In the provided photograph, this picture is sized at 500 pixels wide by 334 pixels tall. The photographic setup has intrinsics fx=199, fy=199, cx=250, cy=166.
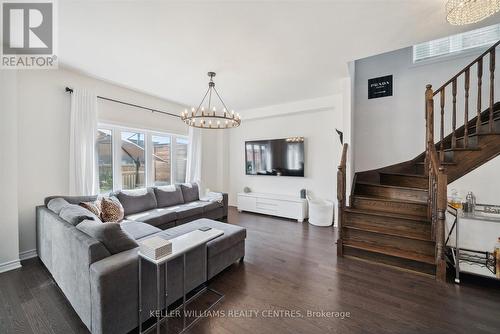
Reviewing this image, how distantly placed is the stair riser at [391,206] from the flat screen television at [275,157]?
1.62m

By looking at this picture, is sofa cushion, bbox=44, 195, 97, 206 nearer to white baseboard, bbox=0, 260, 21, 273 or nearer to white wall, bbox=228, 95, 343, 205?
white baseboard, bbox=0, 260, 21, 273

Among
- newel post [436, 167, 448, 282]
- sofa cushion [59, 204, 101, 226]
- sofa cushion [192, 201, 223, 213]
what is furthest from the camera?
sofa cushion [192, 201, 223, 213]

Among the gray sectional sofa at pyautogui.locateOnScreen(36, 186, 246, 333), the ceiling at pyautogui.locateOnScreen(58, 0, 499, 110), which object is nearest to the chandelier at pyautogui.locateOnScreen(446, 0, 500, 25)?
the ceiling at pyautogui.locateOnScreen(58, 0, 499, 110)

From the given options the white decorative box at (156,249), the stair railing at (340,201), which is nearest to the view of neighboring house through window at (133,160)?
the white decorative box at (156,249)

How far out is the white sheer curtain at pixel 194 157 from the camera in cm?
494

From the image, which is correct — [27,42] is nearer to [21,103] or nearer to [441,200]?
[21,103]

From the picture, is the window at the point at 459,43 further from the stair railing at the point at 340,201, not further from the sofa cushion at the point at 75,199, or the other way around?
the sofa cushion at the point at 75,199

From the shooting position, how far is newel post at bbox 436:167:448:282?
216 cm

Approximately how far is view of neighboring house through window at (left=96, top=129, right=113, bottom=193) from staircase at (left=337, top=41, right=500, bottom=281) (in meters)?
3.98

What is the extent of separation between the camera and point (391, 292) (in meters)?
2.01

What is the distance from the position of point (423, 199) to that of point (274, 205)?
8.85 feet

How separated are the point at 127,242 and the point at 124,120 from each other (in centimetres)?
298

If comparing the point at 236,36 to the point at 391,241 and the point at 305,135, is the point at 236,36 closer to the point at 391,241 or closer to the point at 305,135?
the point at 305,135

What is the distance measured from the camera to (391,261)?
8.30ft
